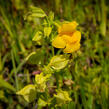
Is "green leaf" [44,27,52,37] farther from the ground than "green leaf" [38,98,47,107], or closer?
farther from the ground

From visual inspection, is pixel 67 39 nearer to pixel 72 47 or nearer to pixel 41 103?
pixel 72 47

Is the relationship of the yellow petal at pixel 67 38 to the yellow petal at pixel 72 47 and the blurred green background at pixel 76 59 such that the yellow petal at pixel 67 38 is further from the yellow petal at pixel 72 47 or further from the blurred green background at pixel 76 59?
the blurred green background at pixel 76 59

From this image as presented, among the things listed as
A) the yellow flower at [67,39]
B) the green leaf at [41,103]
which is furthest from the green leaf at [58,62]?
the green leaf at [41,103]

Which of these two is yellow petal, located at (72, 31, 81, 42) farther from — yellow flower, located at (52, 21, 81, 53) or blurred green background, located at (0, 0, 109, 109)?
blurred green background, located at (0, 0, 109, 109)

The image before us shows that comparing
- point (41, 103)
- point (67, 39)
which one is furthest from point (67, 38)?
point (41, 103)

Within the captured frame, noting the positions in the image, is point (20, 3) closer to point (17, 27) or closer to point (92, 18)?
point (17, 27)

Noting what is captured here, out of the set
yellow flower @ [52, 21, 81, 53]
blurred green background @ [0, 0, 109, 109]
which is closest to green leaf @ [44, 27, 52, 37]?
yellow flower @ [52, 21, 81, 53]
